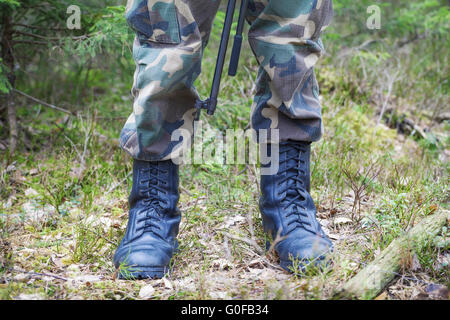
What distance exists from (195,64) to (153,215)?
26.4 inches

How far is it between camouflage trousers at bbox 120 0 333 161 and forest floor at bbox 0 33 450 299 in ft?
1.56

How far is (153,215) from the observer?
1.78 m

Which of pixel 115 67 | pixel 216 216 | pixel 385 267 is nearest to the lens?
pixel 385 267

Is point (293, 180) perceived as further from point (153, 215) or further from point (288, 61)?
point (153, 215)

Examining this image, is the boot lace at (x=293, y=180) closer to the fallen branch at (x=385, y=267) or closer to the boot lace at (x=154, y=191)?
the fallen branch at (x=385, y=267)

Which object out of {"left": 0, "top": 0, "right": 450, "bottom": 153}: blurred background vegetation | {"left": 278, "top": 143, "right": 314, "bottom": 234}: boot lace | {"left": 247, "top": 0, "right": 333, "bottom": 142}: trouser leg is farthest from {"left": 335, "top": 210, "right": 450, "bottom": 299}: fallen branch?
{"left": 0, "top": 0, "right": 450, "bottom": 153}: blurred background vegetation

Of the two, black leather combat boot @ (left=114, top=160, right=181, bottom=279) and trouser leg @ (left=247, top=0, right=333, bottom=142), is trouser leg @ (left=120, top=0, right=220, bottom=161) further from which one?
trouser leg @ (left=247, top=0, right=333, bottom=142)

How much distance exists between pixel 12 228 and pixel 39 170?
26.3 inches

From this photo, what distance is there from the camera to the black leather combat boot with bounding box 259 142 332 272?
1.68m

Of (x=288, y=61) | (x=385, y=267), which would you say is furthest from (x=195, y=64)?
(x=385, y=267)

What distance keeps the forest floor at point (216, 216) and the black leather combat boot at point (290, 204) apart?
108mm

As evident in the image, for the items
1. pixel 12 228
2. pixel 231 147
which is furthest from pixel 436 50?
pixel 12 228
